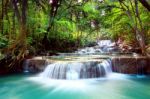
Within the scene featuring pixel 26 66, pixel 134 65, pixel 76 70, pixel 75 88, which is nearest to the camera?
pixel 75 88

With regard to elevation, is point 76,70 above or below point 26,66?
below

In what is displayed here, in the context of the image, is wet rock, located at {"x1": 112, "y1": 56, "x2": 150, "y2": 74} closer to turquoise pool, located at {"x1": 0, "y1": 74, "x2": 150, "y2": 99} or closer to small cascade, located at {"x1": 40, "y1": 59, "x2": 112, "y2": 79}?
turquoise pool, located at {"x1": 0, "y1": 74, "x2": 150, "y2": 99}

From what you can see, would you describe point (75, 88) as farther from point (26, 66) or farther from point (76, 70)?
point (26, 66)

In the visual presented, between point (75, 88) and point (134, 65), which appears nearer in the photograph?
point (75, 88)

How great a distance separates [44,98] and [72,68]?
2674 mm

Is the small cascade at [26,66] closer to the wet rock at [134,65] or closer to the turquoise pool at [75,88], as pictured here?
the turquoise pool at [75,88]

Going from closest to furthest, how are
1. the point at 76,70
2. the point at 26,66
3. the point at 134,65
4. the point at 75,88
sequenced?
the point at 75,88
the point at 76,70
the point at 134,65
the point at 26,66

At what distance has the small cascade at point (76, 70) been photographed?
8.78 metres

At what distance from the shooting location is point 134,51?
12523 mm

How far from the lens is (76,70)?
28.9 feet

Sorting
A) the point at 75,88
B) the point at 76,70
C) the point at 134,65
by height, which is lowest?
the point at 75,88

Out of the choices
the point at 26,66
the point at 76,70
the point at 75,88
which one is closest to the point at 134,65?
the point at 76,70

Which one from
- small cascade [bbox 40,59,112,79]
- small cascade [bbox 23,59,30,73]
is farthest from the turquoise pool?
small cascade [bbox 23,59,30,73]

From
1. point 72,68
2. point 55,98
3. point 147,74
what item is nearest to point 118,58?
point 147,74
